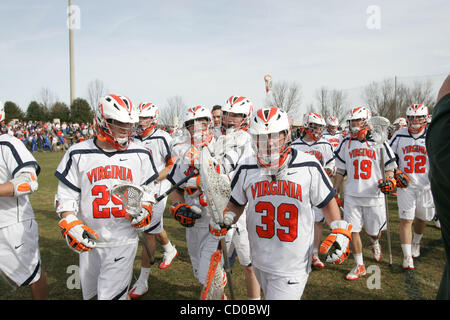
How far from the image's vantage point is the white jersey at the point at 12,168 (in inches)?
143

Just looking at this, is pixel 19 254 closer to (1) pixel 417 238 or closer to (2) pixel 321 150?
(2) pixel 321 150

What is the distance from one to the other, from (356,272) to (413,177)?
7.62 feet

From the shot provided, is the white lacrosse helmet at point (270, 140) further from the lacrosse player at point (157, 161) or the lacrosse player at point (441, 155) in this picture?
the lacrosse player at point (157, 161)

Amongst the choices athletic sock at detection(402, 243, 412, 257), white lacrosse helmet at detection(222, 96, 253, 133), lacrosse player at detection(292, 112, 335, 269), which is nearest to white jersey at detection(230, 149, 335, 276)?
white lacrosse helmet at detection(222, 96, 253, 133)

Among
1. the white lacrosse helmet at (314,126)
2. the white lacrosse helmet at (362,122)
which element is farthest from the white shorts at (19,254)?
the white lacrosse helmet at (314,126)

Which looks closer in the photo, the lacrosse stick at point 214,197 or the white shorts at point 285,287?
the lacrosse stick at point 214,197

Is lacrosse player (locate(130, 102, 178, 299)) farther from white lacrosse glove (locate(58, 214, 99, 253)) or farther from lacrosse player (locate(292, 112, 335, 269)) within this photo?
lacrosse player (locate(292, 112, 335, 269))

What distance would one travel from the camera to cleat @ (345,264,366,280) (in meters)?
5.35

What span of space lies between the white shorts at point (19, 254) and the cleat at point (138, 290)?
1442 millimetres

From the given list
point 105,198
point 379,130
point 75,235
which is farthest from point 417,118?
point 75,235

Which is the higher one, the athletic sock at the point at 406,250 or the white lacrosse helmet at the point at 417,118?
the white lacrosse helmet at the point at 417,118

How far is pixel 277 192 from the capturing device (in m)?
2.99

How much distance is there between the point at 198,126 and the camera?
14.5 ft
